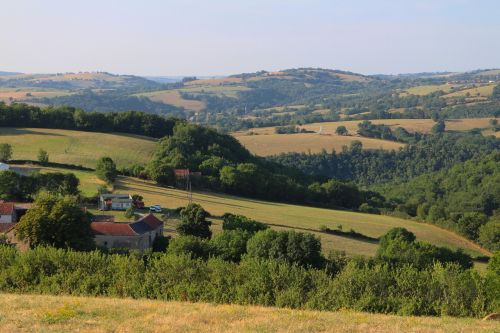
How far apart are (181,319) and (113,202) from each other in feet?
132

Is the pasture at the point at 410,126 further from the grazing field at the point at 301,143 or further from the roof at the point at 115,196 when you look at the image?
the roof at the point at 115,196

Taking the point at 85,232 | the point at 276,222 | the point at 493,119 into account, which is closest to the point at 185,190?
the point at 276,222

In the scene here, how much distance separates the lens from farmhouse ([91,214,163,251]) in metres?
43.4

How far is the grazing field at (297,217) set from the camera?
57.2 m

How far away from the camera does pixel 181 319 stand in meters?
18.5

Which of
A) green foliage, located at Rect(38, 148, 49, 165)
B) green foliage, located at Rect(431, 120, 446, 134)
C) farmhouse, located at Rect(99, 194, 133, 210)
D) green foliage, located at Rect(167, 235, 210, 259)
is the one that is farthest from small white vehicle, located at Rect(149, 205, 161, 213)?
green foliage, located at Rect(431, 120, 446, 134)

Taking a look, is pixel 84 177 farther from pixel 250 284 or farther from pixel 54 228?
pixel 250 284

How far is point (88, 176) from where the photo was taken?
71.7 meters

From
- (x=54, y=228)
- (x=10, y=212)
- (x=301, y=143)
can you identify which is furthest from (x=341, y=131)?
(x=54, y=228)

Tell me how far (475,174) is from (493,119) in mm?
94556

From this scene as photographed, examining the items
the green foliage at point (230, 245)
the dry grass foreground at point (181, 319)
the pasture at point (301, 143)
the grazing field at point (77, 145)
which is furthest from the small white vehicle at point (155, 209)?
the pasture at point (301, 143)

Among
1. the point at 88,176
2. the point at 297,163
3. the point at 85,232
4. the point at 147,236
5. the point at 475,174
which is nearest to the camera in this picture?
the point at 85,232

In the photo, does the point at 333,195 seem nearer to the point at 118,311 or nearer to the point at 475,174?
the point at 475,174

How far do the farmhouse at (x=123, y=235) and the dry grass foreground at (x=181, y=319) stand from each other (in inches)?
856
